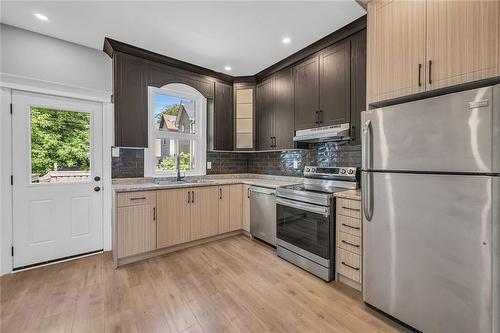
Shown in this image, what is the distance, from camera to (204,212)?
3.20m

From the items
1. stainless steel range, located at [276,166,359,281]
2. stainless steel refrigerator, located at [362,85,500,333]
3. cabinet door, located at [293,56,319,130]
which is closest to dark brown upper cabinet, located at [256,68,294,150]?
cabinet door, located at [293,56,319,130]

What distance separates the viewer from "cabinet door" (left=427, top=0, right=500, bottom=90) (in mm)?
1282

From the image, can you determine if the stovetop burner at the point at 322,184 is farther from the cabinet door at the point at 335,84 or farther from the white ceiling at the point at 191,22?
the white ceiling at the point at 191,22

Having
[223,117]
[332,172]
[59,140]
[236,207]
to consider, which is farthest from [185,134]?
[332,172]

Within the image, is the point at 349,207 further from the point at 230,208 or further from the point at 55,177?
the point at 55,177

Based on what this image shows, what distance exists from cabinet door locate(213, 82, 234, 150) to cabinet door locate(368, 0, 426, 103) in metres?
2.41

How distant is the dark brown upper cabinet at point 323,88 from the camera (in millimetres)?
2523

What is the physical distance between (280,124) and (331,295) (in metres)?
2.31

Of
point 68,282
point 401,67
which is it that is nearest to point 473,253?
point 401,67

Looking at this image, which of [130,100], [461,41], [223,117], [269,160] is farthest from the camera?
[269,160]

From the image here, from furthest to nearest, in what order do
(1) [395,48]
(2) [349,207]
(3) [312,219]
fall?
1. (3) [312,219]
2. (2) [349,207]
3. (1) [395,48]

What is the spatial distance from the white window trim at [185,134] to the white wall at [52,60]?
2.14 ft

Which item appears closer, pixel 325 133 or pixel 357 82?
pixel 357 82

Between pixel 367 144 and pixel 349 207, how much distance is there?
0.65 metres
